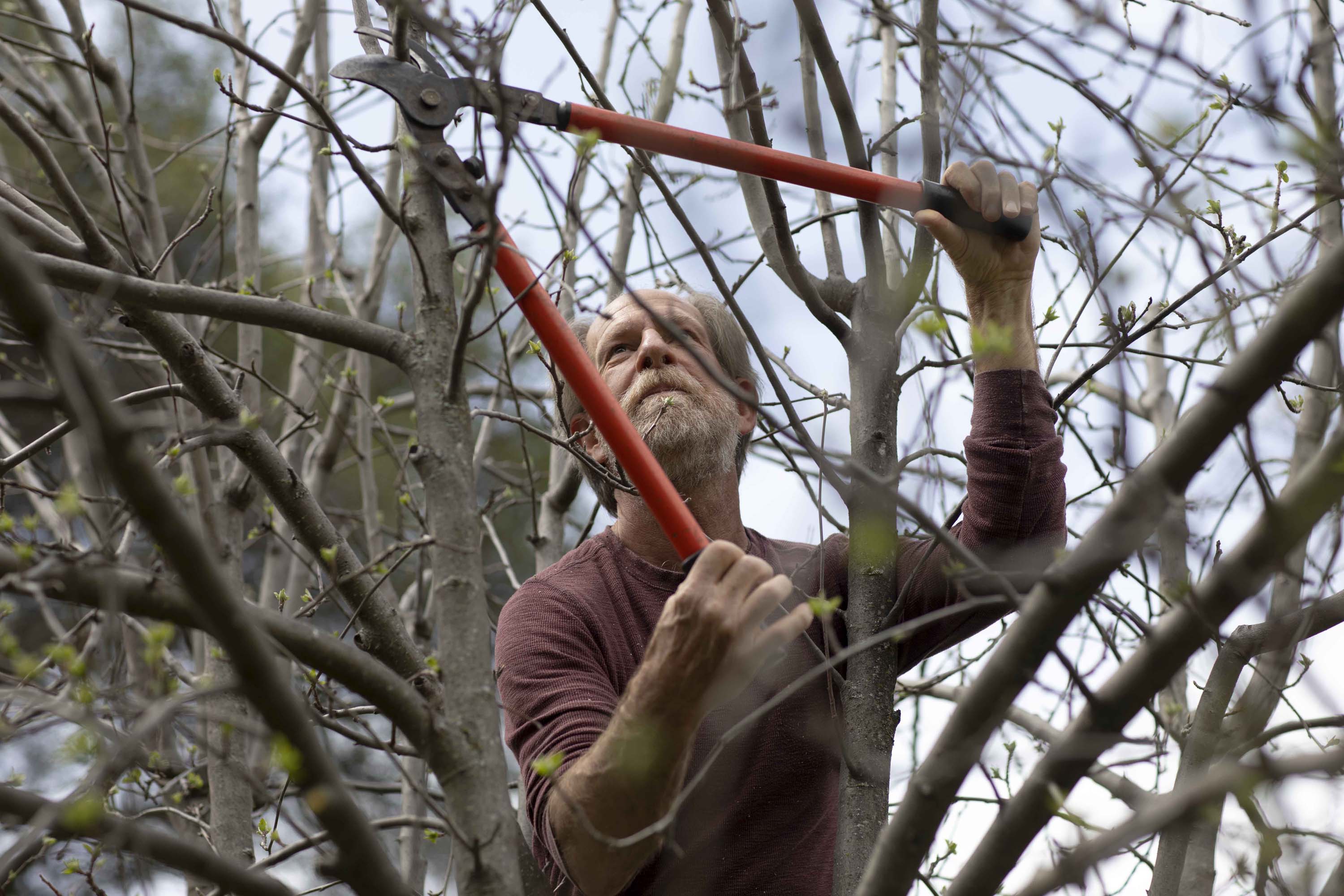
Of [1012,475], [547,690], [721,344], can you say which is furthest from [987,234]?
[721,344]

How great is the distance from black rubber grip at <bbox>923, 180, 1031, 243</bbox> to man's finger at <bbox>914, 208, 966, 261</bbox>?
15mm

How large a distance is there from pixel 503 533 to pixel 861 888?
27.7 feet

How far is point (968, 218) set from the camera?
252 centimetres

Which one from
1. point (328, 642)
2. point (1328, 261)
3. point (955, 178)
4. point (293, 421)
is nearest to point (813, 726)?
point (955, 178)

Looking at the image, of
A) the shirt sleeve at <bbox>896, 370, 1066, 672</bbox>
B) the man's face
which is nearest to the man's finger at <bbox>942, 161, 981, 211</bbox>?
the shirt sleeve at <bbox>896, 370, 1066, 672</bbox>

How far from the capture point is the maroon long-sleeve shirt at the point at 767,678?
8.47ft

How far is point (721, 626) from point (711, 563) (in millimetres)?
106

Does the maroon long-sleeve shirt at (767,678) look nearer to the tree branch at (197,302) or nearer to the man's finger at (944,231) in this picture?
the man's finger at (944,231)

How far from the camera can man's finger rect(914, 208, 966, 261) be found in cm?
246

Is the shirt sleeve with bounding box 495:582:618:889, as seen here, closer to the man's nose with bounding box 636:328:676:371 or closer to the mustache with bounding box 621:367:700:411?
the mustache with bounding box 621:367:700:411

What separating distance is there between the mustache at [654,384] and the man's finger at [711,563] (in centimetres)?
150

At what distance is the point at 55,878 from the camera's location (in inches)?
316

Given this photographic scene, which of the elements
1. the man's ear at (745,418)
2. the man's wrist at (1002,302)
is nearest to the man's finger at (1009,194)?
the man's wrist at (1002,302)

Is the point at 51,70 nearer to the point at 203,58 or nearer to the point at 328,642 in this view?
the point at 203,58
